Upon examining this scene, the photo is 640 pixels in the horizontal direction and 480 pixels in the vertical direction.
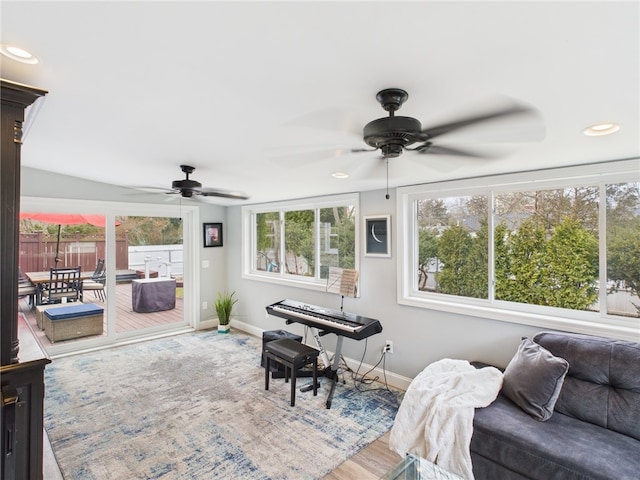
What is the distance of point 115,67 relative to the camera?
1.52 metres

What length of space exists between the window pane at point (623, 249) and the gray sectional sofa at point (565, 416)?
→ 1.37 feet

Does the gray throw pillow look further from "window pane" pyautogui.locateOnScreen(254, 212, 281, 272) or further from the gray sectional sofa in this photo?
"window pane" pyautogui.locateOnScreen(254, 212, 281, 272)

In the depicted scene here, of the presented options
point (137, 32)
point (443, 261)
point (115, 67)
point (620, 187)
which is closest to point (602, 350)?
point (620, 187)

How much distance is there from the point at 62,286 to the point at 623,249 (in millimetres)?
6110

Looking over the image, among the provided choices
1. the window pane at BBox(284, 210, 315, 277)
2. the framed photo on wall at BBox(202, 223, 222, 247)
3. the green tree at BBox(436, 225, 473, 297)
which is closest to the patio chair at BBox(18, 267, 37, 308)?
the framed photo on wall at BBox(202, 223, 222, 247)

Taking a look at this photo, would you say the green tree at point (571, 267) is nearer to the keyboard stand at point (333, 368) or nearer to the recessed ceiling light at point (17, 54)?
the keyboard stand at point (333, 368)

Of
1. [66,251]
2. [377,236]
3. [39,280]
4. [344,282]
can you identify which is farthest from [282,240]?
[39,280]

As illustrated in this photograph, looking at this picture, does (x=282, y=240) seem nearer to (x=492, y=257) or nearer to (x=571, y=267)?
(x=492, y=257)

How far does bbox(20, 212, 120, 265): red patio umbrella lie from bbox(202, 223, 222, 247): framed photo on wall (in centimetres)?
146

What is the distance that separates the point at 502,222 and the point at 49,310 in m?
5.56

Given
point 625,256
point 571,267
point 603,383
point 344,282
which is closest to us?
point 603,383

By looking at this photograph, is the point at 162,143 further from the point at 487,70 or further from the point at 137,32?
the point at 487,70

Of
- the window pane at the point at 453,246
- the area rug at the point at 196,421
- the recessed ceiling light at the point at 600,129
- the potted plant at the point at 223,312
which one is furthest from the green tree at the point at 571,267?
the potted plant at the point at 223,312

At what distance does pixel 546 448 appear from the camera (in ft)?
5.74
